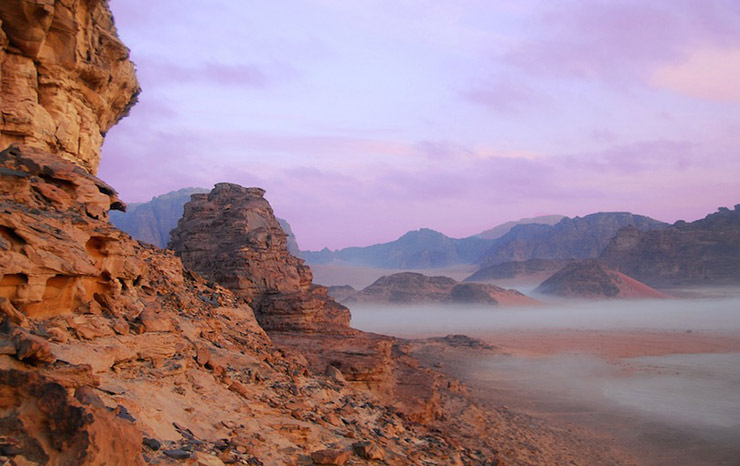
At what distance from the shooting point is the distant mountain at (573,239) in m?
143

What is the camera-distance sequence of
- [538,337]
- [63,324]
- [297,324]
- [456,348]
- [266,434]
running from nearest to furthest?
1. [63,324]
2. [266,434]
3. [297,324]
4. [456,348]
5. [538,337]

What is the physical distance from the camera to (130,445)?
411 centimetres

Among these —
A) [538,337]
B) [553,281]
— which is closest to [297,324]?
[538,337]

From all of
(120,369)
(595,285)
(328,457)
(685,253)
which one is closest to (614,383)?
(328,457)

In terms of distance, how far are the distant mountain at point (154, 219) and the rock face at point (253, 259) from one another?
72.9 meters

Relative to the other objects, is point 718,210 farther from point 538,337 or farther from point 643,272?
point 538,337

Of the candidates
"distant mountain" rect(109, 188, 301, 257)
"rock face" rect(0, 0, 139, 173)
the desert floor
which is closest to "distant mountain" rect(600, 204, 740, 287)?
the desert floor

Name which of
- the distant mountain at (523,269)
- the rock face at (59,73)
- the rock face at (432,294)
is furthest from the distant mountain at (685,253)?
the rock face at (59,73)

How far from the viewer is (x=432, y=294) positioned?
81688mm

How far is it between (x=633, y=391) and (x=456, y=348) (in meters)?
14.1

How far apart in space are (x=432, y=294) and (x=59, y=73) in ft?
242

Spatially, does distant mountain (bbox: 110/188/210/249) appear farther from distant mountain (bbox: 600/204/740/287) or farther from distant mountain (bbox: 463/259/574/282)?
distant mountain (bbox: 600/204/740/287)

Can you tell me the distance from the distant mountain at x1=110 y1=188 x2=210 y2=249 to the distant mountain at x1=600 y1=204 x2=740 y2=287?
8239 cm

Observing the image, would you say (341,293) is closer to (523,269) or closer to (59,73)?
(523,269)
